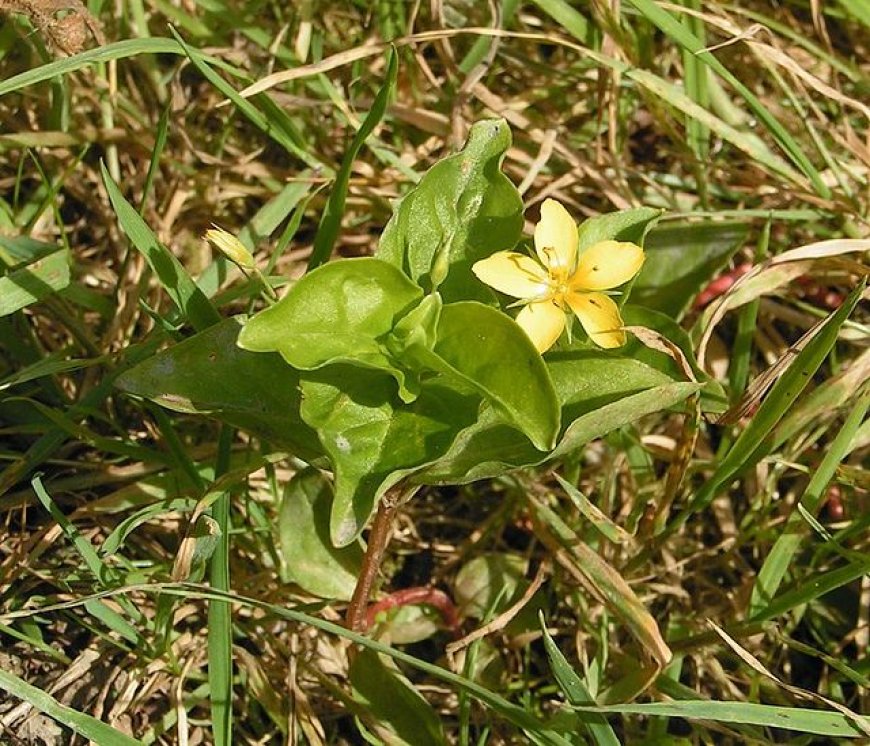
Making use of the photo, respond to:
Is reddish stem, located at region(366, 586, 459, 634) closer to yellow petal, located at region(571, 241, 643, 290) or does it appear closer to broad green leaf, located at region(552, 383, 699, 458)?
broad green leaf, located at region(552, 383, 699, 458)

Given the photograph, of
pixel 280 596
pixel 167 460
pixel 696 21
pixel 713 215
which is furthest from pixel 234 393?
pixel 696 21

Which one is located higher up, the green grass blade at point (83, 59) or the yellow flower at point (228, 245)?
the green grass blade at point (83, 59)

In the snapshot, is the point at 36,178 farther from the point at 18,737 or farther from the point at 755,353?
the point at 755,353

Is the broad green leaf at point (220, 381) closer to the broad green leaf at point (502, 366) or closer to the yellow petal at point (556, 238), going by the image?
the broad green leaf at point (502, 366)

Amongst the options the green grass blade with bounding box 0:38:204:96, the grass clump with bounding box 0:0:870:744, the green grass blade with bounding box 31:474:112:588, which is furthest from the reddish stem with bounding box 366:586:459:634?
the green grass blade with bounding box 0:38:204:96

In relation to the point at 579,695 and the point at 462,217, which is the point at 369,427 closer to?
the point at 462,217

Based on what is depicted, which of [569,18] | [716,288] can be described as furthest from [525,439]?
[569,18]

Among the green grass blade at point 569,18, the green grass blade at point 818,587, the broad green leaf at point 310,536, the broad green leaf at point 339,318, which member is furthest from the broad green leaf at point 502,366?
the green grass blade at point 569,18
